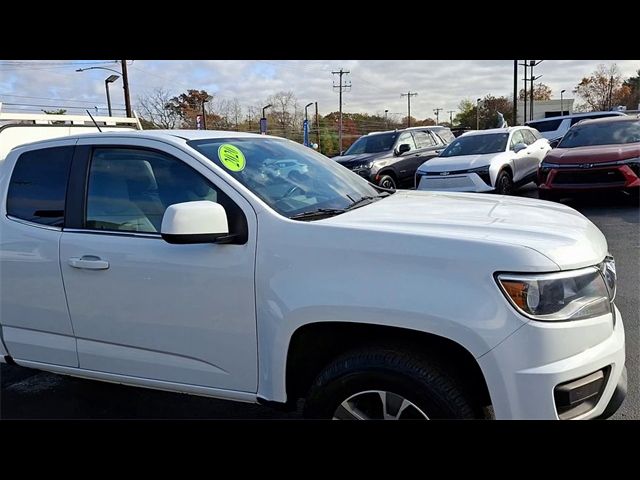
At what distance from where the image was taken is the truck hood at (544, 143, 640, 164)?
815 cm

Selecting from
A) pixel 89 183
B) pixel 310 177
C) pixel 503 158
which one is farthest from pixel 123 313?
pixel 503 158

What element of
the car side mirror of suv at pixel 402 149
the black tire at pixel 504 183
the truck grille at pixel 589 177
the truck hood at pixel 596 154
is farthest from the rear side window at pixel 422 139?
the truck grille at pixel 589 177

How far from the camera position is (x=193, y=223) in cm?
233

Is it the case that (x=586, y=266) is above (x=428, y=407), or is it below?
above

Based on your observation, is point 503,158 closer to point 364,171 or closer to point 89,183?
point 364,171

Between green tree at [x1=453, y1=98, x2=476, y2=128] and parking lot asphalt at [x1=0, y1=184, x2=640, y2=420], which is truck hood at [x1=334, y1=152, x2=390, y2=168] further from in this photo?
green tree at [x1=453, y1=98, x2=476, y2=128]

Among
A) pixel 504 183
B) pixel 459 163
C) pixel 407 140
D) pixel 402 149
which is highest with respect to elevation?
pixel 407 140

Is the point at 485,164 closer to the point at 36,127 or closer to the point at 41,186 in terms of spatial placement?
the point at 36,127

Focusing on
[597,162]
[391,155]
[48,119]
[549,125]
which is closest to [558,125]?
[549,125]

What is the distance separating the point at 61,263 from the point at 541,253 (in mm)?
2513

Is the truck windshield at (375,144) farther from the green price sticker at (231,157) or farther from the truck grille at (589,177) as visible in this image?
the green price sticker at (231,157)

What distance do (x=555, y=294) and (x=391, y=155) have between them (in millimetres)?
10491

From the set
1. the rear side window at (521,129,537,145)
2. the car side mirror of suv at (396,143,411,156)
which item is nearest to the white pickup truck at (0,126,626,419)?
the rear side window at (521,129,537,145)

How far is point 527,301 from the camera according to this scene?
79.1 inches
